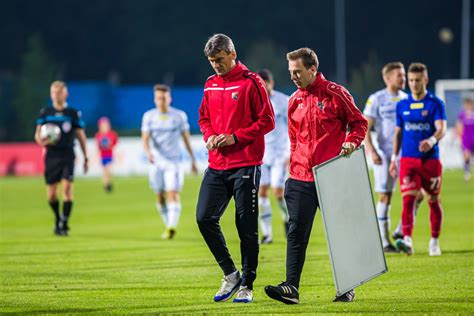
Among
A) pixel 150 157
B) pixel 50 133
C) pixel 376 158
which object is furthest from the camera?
pixel 50 133

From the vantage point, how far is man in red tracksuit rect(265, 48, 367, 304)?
29.9ft

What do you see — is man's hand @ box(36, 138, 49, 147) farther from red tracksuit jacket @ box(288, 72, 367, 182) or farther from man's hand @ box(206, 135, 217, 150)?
red tracksuit jacket @ box(288, 72, 367, 182)

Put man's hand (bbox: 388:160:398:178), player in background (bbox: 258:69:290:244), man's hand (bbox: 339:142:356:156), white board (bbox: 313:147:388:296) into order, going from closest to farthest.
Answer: white board (bbox: 313:147:388:296) < man's hand (bbox: 339:142:356:156) < man's hand (bbox: 388:160:398:178) < player in background (bbox: 258:69:290:244)

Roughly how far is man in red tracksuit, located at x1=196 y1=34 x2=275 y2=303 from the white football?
846 centimetres

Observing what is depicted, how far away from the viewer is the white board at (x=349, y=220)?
876 cm

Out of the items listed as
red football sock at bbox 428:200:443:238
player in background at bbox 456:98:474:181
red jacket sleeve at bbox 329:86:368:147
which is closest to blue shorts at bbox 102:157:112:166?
player in background at bbox 456:98:474:181

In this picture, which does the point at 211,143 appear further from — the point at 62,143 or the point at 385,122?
the point at 62,143

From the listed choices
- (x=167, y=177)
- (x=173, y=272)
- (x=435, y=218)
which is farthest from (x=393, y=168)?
(x=167, y=177)

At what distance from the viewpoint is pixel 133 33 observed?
76.6 metres

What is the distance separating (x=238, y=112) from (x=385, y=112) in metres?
5.18

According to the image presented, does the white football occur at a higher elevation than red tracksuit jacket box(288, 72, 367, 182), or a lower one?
lower

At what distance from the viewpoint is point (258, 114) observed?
30.9ft

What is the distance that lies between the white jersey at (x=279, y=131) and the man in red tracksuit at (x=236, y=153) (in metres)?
6.62

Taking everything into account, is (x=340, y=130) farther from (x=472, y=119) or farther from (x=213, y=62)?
(x=472, y=119)
